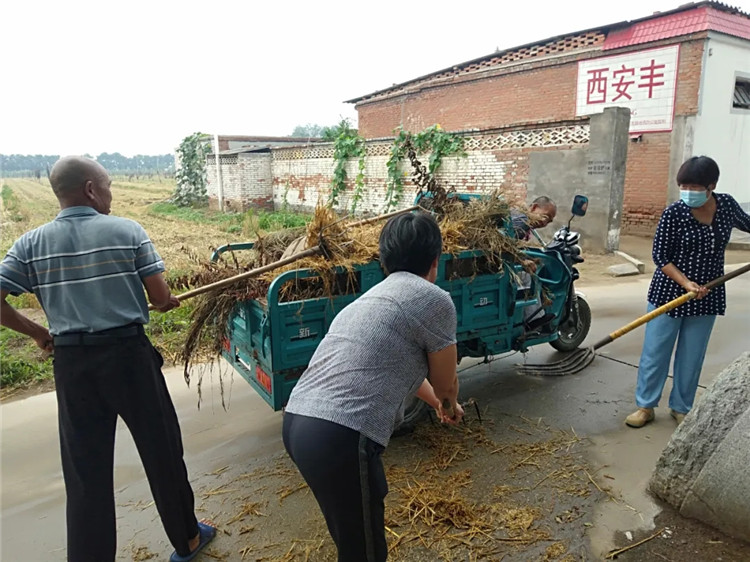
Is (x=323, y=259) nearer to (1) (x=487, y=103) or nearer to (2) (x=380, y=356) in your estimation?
(2) (x=380, y=356)

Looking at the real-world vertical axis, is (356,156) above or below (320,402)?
above

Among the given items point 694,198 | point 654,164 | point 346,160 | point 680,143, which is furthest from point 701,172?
point 346,160

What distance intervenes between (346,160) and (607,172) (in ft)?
25.5

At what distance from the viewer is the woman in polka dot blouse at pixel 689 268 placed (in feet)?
11.1

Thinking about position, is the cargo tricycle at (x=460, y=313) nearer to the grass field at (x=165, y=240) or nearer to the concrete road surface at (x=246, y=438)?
the concrete road surface at (x=246, y=438)

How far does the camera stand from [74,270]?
215 cm

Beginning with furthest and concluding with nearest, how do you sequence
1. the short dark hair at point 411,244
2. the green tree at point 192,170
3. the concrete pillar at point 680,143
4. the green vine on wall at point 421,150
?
the green tree at point 192,170 → the green vine on wall at point 421,150 → the concrete pillar at point 680,143 → the short dark hair at point 411,244

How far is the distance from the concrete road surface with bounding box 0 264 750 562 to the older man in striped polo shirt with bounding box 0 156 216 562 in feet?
1.94

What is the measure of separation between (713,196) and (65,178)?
3.70 meters

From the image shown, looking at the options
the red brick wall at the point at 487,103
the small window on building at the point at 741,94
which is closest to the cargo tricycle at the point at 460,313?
the red brick wall at the point at 487,103

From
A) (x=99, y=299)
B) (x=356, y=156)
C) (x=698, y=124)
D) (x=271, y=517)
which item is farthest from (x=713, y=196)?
(x=356, y=156)

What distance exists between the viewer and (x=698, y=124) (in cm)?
1163

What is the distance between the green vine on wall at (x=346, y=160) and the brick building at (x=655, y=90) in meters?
3.31

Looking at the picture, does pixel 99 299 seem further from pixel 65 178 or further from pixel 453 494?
pixel 453 494
